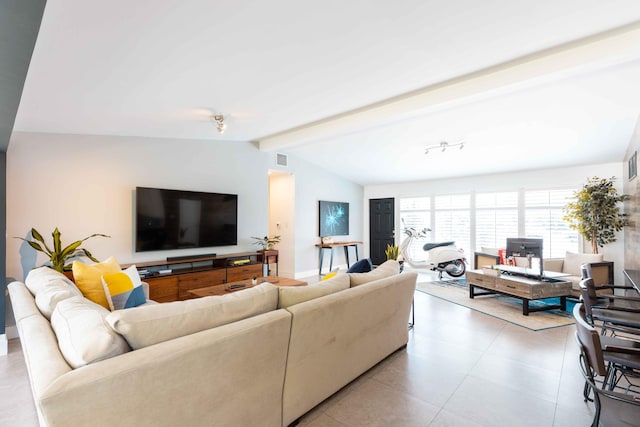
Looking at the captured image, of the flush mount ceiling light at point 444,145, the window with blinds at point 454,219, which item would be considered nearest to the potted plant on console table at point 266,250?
the flush mount ceiling light at point 444,145

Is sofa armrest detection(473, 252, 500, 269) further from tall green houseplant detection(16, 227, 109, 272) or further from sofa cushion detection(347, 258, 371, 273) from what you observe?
tall green houseplant detection(16, 227, 109, 272)

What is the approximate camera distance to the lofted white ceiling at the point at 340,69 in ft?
6.44

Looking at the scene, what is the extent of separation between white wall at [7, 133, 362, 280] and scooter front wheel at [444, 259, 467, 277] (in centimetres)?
388

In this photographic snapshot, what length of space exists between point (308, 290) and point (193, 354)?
0.89 meters

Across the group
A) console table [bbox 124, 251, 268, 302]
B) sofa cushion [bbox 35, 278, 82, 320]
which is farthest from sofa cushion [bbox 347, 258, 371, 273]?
sofa cushion [bbox 35, 278, 82, 320]

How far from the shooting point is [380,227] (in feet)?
28.2

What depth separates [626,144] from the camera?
4.71 m

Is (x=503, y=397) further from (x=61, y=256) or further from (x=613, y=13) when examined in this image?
(x=61, y=256)

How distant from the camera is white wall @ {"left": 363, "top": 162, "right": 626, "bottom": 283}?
5.31 meters

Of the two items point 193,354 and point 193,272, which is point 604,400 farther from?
point 193,272

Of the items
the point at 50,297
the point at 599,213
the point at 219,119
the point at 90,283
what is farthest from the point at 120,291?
the point at 599,213

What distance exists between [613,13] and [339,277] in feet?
9.05

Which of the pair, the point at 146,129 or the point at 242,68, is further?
the point at 146,129

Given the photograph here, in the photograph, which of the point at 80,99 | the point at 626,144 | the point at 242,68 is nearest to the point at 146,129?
the point at 80,99
